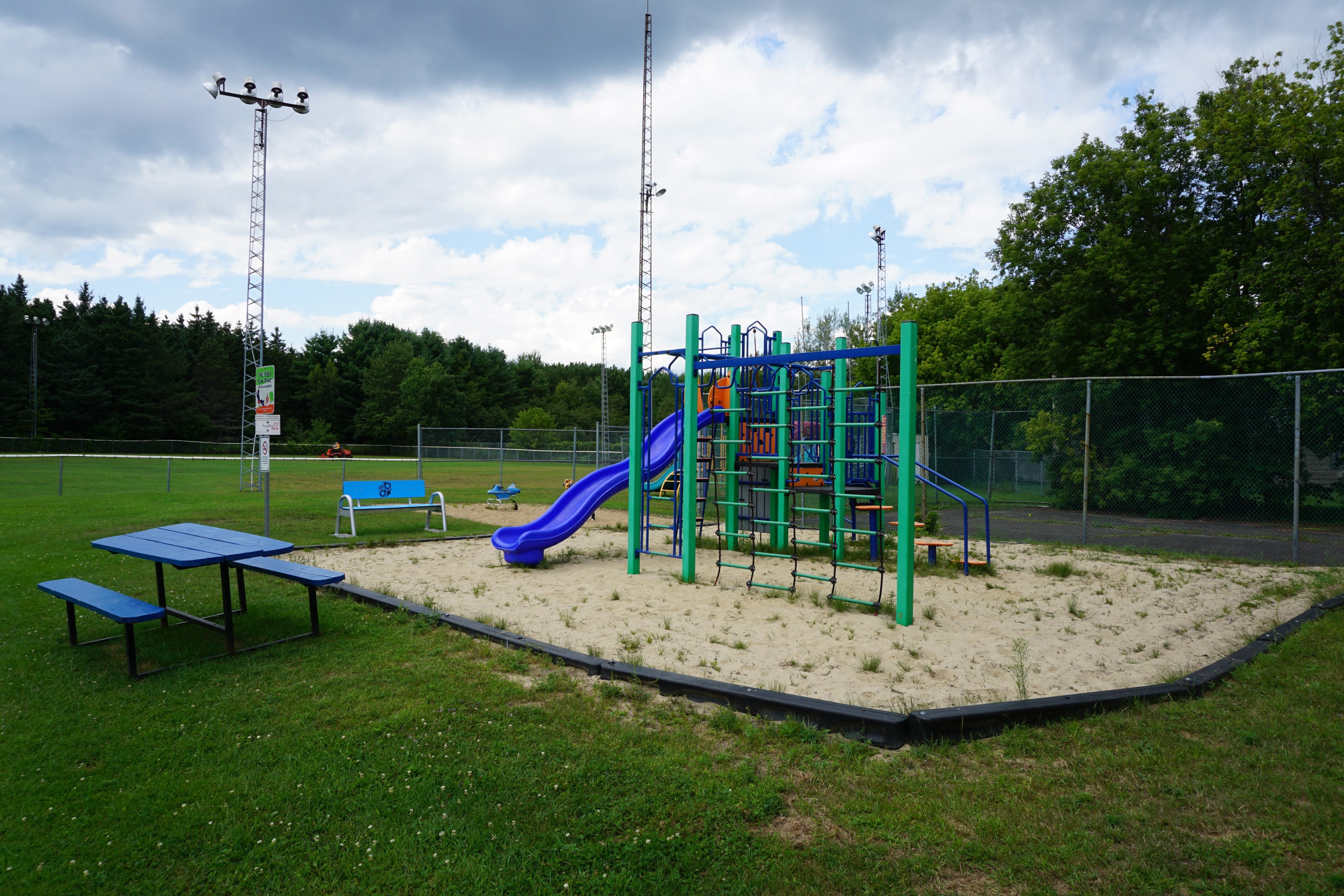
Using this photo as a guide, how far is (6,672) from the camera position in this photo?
5152 millimetres

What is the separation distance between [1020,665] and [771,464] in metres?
4.12

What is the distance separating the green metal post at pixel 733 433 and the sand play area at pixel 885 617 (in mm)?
954

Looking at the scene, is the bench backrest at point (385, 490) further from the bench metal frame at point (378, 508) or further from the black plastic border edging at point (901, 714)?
the black plastic border edging at point (901, 714)

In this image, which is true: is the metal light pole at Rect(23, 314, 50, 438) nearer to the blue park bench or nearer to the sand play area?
the blue park bench

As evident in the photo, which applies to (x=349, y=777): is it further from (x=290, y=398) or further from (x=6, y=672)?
(x=290, y=398)

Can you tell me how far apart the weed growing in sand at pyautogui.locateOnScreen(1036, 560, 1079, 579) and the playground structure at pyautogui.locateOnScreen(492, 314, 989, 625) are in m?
0.73

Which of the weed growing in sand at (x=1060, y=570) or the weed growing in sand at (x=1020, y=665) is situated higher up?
the weed growing in sand at (x=1020, y=665)

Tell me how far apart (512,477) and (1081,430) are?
21733 mm

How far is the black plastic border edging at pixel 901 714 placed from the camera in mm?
4086

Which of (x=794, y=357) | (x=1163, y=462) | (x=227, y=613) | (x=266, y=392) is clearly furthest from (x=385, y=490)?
(x=1163, y=462)

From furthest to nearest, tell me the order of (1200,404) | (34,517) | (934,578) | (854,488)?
(1200,404) < (34,517) < (934,578) < (854,488)

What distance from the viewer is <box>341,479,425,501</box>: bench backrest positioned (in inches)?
499

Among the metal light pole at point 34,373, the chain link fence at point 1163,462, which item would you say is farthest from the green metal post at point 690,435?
the metal light pole at point 34,373

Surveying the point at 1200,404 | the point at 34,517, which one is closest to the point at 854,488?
the point at 1200,404
